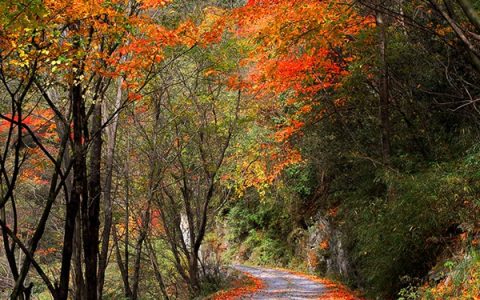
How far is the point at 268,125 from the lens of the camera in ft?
69.4

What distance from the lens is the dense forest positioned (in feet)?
22.6

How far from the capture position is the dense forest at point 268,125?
6883mm

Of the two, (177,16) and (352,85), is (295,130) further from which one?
(177,16)

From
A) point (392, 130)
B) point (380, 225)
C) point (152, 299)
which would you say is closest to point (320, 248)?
point (152, 299)

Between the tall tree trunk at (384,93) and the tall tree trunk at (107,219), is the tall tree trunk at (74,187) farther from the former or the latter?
the tall tree trunk at (384,93)

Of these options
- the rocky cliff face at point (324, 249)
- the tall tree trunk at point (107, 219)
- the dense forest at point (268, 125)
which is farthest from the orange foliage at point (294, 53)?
the tall tree trunk at point (107, 219)

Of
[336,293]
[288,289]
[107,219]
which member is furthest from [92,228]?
[288,289]

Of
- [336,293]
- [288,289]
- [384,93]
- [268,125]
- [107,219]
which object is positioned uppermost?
[268,125]

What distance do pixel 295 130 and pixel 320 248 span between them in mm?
7701

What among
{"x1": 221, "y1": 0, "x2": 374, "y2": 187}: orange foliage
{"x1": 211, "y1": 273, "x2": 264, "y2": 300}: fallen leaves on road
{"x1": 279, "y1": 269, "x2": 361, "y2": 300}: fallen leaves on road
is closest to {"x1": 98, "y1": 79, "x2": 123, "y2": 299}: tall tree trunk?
{"x1": 221, "y1": 0, "x2": 374, "y2": 187}: orange foliage

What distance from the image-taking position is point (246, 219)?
2955cm

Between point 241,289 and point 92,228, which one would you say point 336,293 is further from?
point 92,228

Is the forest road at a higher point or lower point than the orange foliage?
lower

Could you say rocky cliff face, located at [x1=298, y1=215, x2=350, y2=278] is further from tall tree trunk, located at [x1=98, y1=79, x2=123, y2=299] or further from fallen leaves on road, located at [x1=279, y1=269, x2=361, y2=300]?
tall tree trunk, located at [x1=98, y1=79, x2=123, y2=299]
